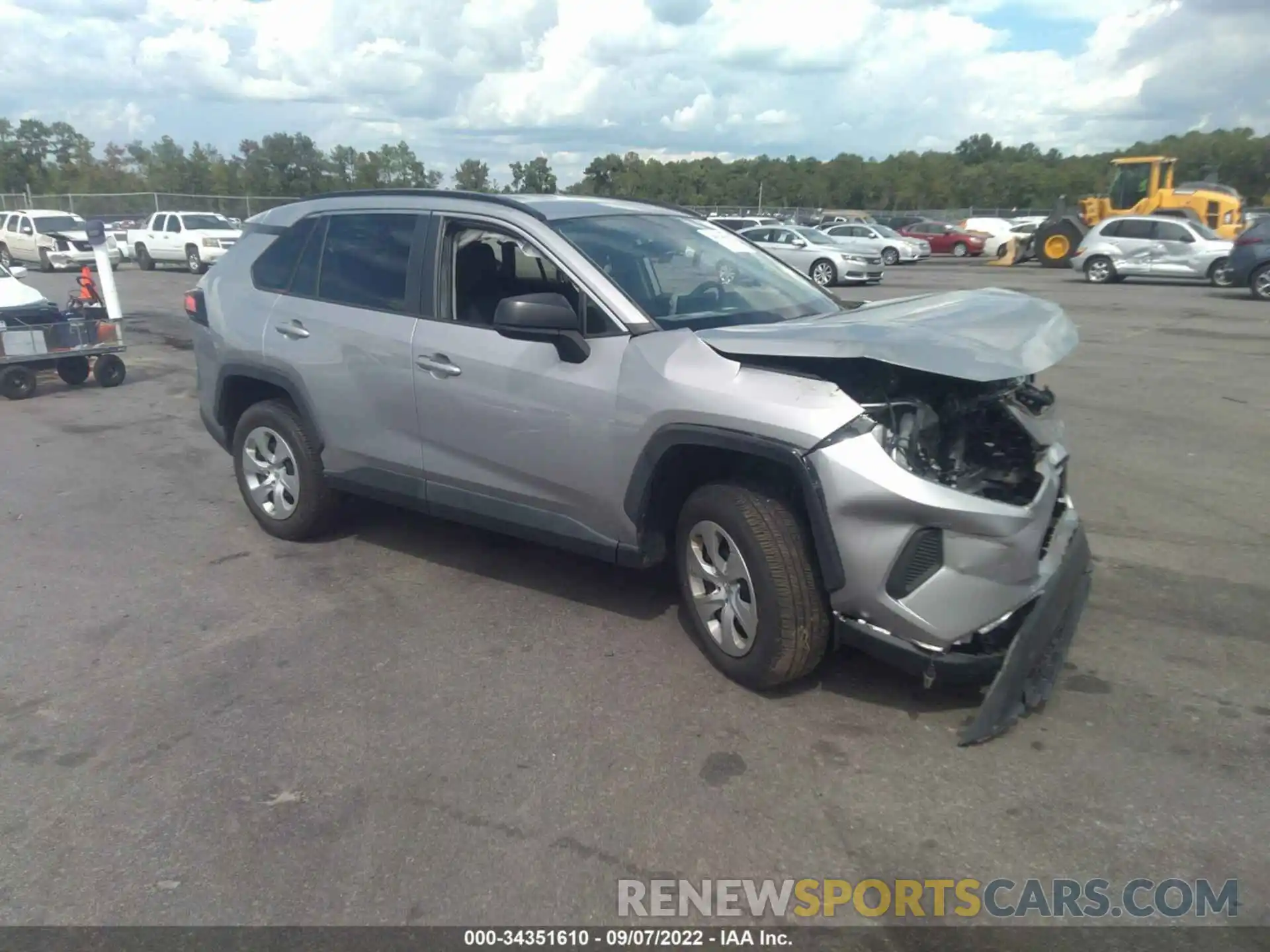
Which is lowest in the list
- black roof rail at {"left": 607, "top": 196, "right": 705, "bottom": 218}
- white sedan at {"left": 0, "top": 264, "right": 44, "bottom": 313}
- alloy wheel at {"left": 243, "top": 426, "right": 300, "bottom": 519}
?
alloy wheel at {"left": 243, "top": 426, "right": 300, "bottom": 519}

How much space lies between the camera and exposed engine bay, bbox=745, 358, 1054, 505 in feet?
12.4

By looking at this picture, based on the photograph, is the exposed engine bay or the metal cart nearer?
the exposed engine bay

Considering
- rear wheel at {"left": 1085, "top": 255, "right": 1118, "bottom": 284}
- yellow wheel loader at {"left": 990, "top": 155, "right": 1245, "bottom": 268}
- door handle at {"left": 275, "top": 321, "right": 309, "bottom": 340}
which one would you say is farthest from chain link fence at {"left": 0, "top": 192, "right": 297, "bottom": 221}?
door handle at {"left": 275, "top": 321, "right": 309, "bottom": 340}

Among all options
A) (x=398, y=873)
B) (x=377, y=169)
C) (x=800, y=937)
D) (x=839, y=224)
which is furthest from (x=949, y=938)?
(x=377, y=169)

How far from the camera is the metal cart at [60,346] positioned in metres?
10.6

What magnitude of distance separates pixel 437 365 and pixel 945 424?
239 centimetres

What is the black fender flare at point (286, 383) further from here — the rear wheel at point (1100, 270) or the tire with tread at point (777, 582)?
the rear wheel at point (1100, 270)

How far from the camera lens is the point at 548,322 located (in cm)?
421

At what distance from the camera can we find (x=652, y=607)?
504cm

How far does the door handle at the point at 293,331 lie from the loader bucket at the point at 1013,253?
32182 millimetres

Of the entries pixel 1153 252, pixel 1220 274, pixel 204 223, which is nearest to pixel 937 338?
pixel 1220 274

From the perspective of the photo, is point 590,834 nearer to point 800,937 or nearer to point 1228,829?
point 800,937

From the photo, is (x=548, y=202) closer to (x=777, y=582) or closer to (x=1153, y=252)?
(x=777, y=582)

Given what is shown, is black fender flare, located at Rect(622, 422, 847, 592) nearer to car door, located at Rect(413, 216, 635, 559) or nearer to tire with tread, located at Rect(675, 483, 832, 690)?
tire with tread, located at Rect(675, 483, 832, 690)
